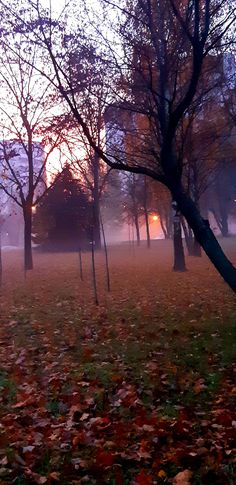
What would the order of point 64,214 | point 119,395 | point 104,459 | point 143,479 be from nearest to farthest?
point 143,479 → point 104,459 → point 119,395 → point 64,214

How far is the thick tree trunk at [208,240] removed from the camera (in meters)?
8.38

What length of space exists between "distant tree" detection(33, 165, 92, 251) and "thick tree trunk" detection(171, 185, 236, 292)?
32.2 metres

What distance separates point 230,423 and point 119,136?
12045 mm

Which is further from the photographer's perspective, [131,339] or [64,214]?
[64,214]

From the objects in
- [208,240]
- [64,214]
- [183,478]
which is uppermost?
[64,214]

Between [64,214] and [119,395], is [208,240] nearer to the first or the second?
[119,395]

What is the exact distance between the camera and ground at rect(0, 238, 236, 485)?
3871 millimetres

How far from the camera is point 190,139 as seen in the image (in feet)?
62.0

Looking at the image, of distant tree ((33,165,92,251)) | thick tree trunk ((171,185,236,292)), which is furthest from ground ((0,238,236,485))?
distant tree ((33,165,92,251))

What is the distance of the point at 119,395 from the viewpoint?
551 cm

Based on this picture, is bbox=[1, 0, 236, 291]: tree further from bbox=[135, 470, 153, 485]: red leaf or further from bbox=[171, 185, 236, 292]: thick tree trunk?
bbox=[135, 470, 153, 485]: red leaf

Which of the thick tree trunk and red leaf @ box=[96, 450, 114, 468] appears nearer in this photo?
red leaf @ box=[96, 450, 114, 468]

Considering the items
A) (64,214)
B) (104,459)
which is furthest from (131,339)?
(64,214)

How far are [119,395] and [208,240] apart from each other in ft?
12.5
